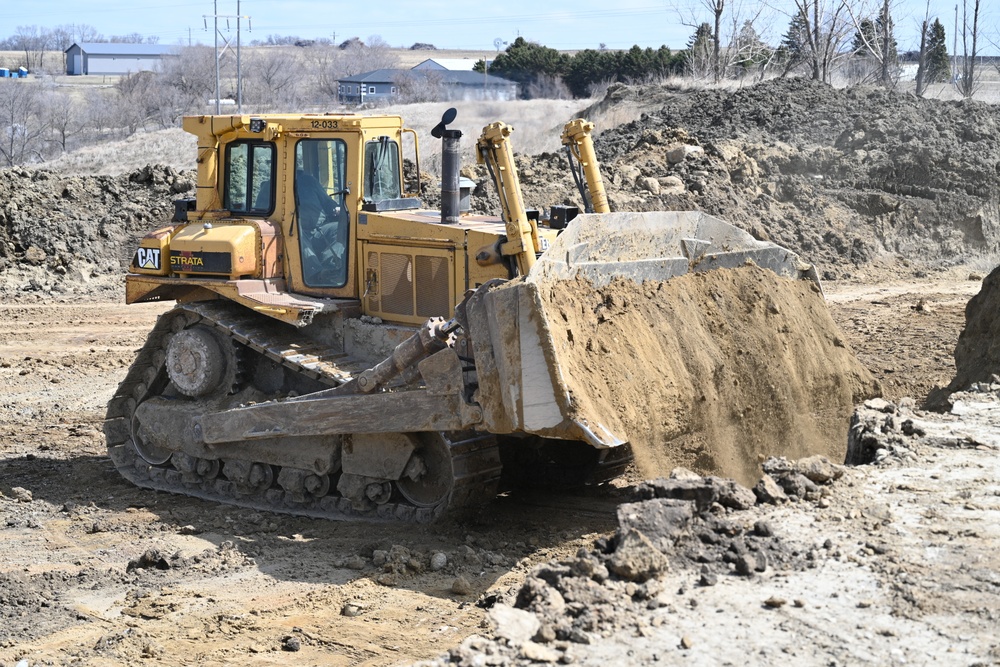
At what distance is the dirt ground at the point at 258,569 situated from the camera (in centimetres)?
593

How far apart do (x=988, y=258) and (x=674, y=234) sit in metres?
13.8

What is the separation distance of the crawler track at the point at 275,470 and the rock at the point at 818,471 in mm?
2226

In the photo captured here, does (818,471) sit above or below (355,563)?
above

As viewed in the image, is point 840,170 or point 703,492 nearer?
point 703,492

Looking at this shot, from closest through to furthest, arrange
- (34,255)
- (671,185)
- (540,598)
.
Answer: (540,598) → (34,255) → (671,185)

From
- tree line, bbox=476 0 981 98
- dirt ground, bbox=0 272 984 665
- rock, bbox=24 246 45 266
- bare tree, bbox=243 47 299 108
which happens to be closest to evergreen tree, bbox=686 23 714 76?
tree line, bbox=476 0 981 98

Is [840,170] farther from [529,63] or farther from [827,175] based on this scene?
[529,63]

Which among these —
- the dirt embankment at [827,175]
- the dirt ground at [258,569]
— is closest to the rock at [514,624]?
the dirt ground at [258,569]

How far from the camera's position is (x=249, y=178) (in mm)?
8891

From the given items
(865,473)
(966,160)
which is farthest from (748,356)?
(966,160)

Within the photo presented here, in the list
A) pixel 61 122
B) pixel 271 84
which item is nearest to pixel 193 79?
pixel 271 84

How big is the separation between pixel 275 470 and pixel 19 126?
3916 cm

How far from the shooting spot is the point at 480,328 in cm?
684

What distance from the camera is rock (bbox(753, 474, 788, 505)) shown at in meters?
6.09
